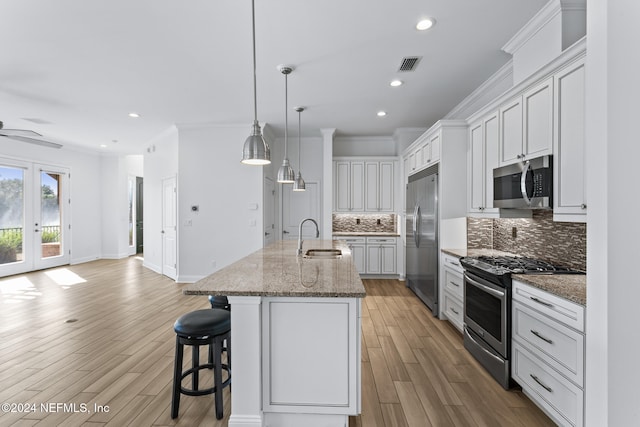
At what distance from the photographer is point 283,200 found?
20.9 ft

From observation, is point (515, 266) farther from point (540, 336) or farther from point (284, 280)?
point (284, 280)

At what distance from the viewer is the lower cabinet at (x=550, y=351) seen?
1634 mm

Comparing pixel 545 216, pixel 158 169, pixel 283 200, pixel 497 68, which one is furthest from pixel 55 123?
pixel 545 216

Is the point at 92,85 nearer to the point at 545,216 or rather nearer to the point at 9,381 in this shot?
the point at 9,381

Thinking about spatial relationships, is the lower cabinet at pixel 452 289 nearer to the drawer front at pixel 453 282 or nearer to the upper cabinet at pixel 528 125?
the drawer front at pixel 453 282

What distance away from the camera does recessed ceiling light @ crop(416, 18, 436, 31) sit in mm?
2488

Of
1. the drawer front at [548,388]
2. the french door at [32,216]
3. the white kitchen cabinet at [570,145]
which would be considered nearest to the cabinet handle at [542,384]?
the drawer front at [548,388]

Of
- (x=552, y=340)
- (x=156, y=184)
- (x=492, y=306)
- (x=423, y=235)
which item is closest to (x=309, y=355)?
(x=552, y=340)

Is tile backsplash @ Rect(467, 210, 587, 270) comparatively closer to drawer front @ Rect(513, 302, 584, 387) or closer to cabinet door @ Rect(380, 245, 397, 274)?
drawer front @ Rect(513, 302, 584, 387)

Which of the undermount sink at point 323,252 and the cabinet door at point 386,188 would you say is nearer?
the undermount sink at point 323,252

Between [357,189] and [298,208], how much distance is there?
4.18ft

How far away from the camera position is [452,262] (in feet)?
11.2

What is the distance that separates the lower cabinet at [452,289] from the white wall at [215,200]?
307cm

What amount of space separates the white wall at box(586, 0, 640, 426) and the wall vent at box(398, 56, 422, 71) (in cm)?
246
